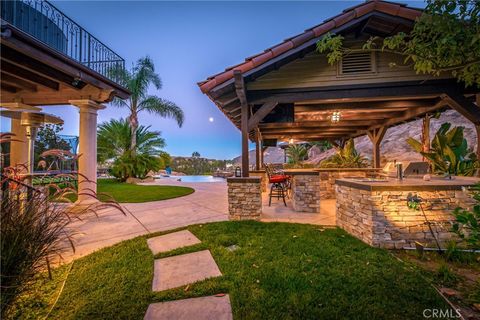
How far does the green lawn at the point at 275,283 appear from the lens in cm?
180

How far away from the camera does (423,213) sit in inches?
124

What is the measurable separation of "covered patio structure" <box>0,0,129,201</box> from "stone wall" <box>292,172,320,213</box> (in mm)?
4472

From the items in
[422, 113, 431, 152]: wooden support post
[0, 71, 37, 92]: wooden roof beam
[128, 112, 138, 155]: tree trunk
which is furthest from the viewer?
[128, 112, 138, 155]: tree trunk

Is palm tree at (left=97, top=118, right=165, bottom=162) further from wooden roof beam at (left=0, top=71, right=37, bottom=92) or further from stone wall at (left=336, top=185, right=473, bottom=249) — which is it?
stone wall at (left=336, top=185, right=473, bottom=249)

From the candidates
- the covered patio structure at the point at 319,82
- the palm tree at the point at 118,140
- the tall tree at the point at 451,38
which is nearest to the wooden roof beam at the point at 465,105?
the covered patio structure at the point at 319,82

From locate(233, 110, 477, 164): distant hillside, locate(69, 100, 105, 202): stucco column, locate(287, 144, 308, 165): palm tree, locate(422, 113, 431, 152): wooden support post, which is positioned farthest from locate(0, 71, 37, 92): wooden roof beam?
locate(233, 110, 477, 164): distant hillside

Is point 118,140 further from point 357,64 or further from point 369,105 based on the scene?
point 369,105

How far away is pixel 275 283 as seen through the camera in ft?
7.18

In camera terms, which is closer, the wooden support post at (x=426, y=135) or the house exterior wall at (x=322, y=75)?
the house exterior wall at (x=322, y=75)

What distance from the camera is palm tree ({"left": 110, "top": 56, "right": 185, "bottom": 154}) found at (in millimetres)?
13031

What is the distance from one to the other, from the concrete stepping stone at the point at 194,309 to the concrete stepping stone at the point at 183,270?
0.96 feet

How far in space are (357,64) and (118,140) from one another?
44.4 ft

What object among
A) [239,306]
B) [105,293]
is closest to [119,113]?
[105,293]

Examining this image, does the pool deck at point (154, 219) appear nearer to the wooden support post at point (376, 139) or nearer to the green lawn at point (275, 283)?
the green lawn at point (275, 283)
